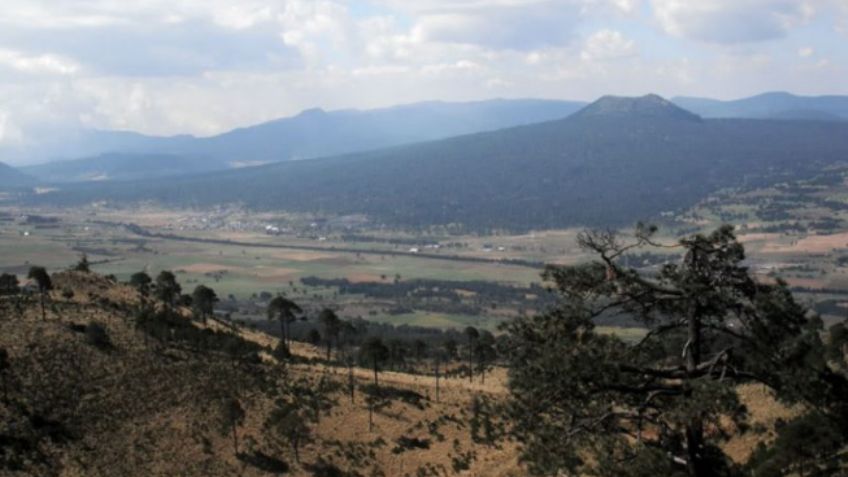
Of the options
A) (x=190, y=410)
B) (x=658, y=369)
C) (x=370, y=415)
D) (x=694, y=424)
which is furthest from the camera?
(x=370, y=415)

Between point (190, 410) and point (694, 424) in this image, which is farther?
point (190, 410)

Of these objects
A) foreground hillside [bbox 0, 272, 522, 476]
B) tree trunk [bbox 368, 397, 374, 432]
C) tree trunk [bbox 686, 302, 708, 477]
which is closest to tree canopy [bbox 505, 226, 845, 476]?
tree trunk [bbox 686, 302, 708, 477]

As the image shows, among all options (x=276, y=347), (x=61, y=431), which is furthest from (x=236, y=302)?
(x=61, y=431)

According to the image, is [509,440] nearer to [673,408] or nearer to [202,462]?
[202,462]

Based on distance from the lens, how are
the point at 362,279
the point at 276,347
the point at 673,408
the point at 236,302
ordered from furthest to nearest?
the point at 362,279 < the point at 236,302 < the point at 276,347 < the point at 673,408

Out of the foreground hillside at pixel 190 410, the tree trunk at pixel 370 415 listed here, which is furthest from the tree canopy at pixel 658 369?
the tree trunk at pixel 370 415

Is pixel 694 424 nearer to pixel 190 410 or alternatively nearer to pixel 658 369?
pixel 658 369

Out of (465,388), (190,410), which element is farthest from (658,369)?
(465,388)

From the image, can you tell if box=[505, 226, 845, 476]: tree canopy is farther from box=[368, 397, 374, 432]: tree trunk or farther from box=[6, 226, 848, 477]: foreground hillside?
box=[368, 397, 374, 432]: tree trunk

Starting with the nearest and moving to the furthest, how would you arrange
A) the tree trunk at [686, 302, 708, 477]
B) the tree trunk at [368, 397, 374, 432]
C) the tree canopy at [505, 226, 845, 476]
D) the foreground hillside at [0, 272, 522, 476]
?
the tree trunk at [686, 302, 708, 477] < the tree canopy at [505, 226, 845, 476] < the foreground hillside at [0, 272, 522, 476] < the tree trunk at [368, 397, 374, 432]
